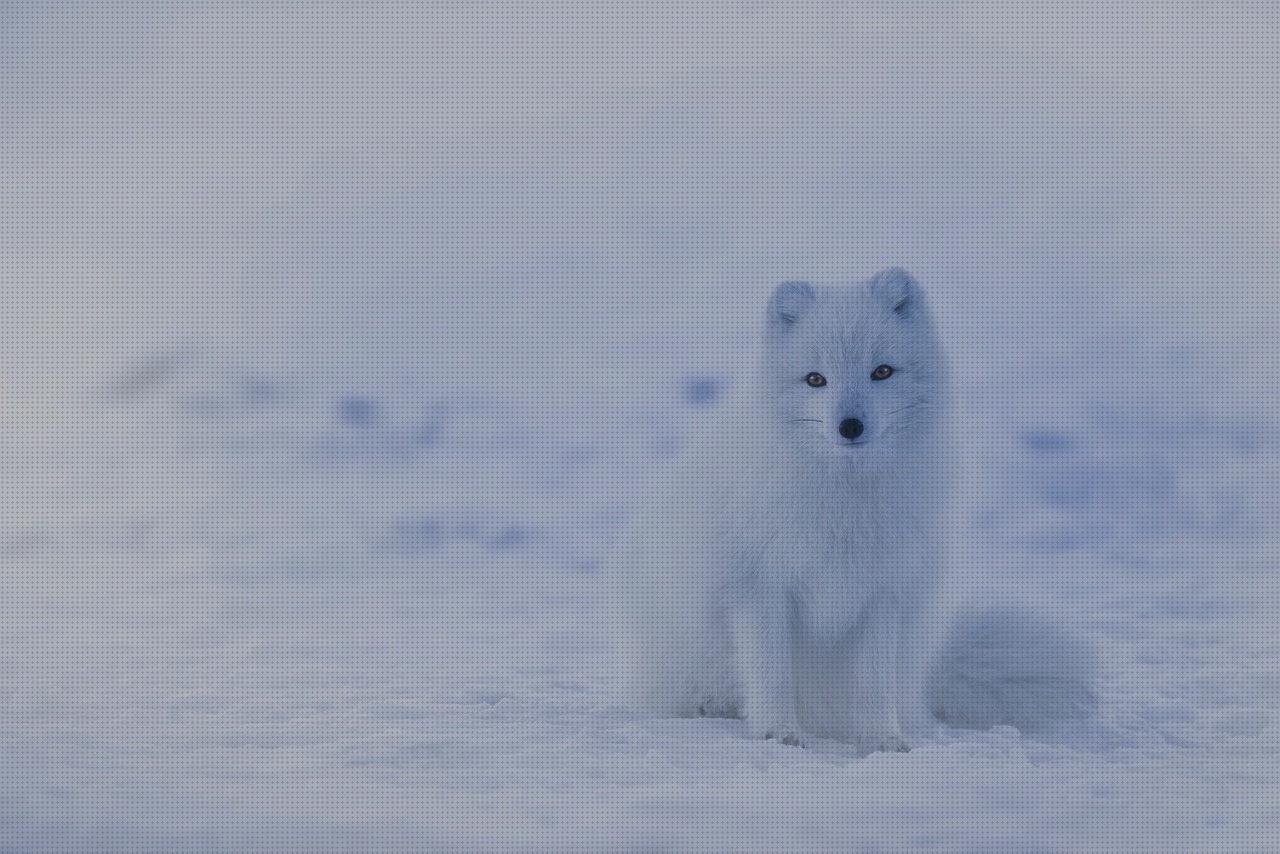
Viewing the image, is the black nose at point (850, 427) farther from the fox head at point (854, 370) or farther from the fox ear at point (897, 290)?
the fox ear at point (897, 290)

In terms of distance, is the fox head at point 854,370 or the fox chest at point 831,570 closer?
the fox head at point 854,370

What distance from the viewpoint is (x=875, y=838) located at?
266 cm

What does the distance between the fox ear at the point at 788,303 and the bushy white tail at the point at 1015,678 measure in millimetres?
1145

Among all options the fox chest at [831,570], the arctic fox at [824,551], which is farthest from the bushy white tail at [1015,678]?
the fox chest at [831,570]

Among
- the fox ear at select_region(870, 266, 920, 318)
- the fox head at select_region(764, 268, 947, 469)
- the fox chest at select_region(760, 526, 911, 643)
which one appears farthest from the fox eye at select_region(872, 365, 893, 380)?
the fox chest at select_region(760, 526, 911, 643)

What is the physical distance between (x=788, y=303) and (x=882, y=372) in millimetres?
301

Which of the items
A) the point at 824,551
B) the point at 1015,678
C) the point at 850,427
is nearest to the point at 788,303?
the point at 850,427

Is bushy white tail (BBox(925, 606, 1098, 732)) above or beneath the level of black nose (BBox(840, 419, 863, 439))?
beneath

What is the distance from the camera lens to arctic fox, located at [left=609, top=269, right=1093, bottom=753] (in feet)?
10.9

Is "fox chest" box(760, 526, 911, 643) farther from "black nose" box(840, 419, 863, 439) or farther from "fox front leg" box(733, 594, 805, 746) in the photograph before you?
"black nose" box(840, 419, 863, 439)

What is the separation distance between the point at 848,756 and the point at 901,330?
1080mm

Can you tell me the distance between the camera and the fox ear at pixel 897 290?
338cm

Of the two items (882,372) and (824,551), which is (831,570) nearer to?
(824,551)

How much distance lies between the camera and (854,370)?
323 centimetres
